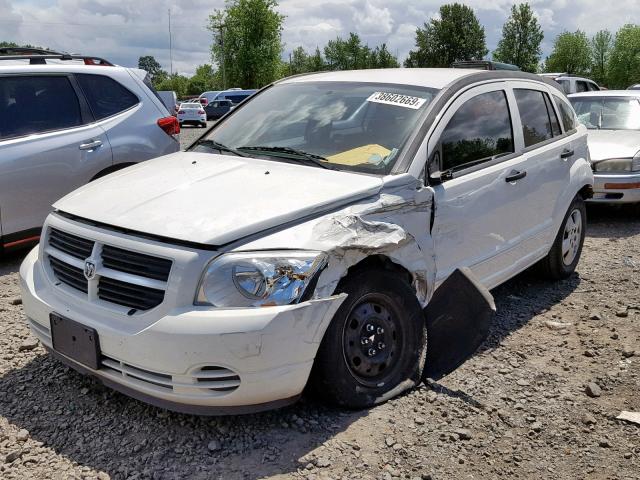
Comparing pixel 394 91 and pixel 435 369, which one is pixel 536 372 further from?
pixel 394 91

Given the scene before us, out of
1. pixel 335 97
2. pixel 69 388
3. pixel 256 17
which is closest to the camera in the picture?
pixel 69 388

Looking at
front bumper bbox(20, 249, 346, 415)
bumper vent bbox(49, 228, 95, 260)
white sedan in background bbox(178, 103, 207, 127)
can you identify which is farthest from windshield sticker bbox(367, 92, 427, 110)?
white sedan in background bbox(178, 103, 207, 127)

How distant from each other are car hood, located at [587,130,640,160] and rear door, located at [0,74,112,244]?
5.88 metres

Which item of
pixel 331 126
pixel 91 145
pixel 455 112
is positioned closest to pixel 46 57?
pixel 91 145

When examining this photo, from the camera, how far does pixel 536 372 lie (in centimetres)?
397

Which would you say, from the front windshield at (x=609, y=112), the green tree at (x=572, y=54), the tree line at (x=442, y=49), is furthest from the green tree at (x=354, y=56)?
the front windshield at (x=609, y=112)

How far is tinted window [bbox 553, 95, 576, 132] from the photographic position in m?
5.48

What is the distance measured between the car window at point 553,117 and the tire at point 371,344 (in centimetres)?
246

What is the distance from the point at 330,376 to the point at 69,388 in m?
1.46

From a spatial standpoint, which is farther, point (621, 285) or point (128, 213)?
point (621, 285)

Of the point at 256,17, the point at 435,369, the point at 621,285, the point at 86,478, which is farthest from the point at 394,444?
the point at 256,17

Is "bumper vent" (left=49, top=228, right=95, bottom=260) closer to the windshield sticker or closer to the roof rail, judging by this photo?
the windshield sticker

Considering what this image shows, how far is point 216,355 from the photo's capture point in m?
2.76

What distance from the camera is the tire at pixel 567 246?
5.46m
